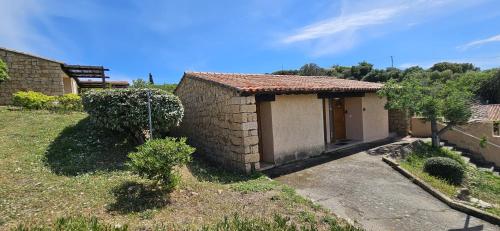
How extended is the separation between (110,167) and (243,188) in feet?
11.8

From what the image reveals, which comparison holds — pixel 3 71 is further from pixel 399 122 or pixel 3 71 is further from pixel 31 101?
pixel 399 122

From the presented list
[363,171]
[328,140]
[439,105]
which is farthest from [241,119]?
[439,105]

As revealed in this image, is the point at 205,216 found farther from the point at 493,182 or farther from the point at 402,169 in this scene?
the point at 493,182

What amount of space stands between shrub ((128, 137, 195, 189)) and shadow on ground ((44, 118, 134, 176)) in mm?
2117

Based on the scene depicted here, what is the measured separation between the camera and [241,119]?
877 centimetres

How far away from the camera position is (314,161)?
10328mm

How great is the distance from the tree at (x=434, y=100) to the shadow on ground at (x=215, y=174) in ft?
26.0

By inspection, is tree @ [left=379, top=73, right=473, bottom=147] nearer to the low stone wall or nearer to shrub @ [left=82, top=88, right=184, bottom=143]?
the low stone wall

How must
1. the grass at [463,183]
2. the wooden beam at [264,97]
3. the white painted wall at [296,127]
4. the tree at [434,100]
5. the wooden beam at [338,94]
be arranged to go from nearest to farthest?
the grass at [463,183], the wooden beam at [264,97], the white painted wall at [296,127], the wooden beam at [338,94], the tree at [434,100]

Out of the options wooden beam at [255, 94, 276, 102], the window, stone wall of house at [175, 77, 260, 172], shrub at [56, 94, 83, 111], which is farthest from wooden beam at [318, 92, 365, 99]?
shrub at [56, 94, 83, 111]

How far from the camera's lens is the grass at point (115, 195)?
5.23 m

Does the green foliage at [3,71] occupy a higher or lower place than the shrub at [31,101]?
higher

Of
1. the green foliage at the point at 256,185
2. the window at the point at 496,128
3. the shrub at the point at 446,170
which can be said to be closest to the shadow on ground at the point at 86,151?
the green foliage at the point at 256,185

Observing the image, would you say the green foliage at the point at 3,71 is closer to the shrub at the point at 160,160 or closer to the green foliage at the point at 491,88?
the shrub at the point at 160,160
